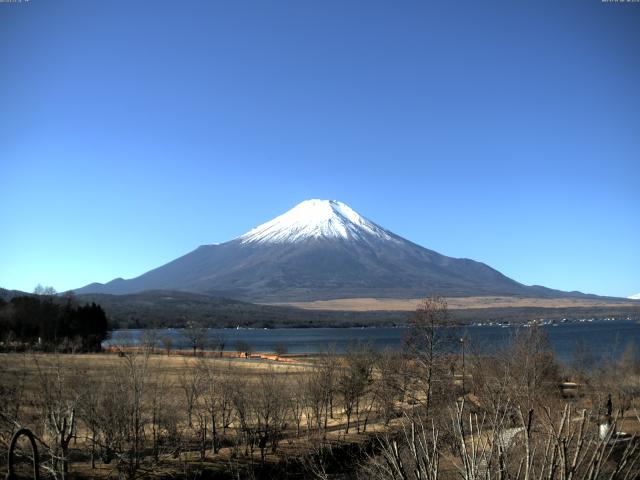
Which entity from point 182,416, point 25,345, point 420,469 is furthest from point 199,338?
point 420,469

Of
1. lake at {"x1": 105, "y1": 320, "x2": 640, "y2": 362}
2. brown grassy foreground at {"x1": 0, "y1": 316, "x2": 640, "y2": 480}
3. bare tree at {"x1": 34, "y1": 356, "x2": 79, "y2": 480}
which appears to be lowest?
lake at {"x1": 105, "y1": 320, "x2": 640, "y2": 362}

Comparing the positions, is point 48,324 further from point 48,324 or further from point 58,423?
point 58,423

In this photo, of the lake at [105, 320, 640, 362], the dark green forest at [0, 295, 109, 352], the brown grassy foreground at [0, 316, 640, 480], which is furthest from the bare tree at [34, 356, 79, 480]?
the dark green forest at [0, 295, 109, 352]

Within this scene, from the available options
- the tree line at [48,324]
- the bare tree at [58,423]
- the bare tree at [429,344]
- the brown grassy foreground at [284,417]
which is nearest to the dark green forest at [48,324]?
the tree line at [48,324]

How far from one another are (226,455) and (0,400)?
9.19 m

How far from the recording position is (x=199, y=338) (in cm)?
9981

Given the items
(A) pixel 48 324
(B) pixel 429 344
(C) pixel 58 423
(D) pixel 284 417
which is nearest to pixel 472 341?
(B) pixel 429 344

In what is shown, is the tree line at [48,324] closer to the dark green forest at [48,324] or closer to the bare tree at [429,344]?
the dark green forest at [48,324]

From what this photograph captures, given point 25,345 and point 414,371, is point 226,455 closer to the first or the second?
point 414,371

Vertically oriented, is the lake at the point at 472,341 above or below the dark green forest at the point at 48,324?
below

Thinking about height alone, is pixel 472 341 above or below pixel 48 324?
below

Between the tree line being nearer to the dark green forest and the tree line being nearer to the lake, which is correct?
the dark green forest

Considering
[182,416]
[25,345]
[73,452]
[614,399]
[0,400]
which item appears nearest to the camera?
[0,400]

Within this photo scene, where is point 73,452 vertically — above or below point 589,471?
below
